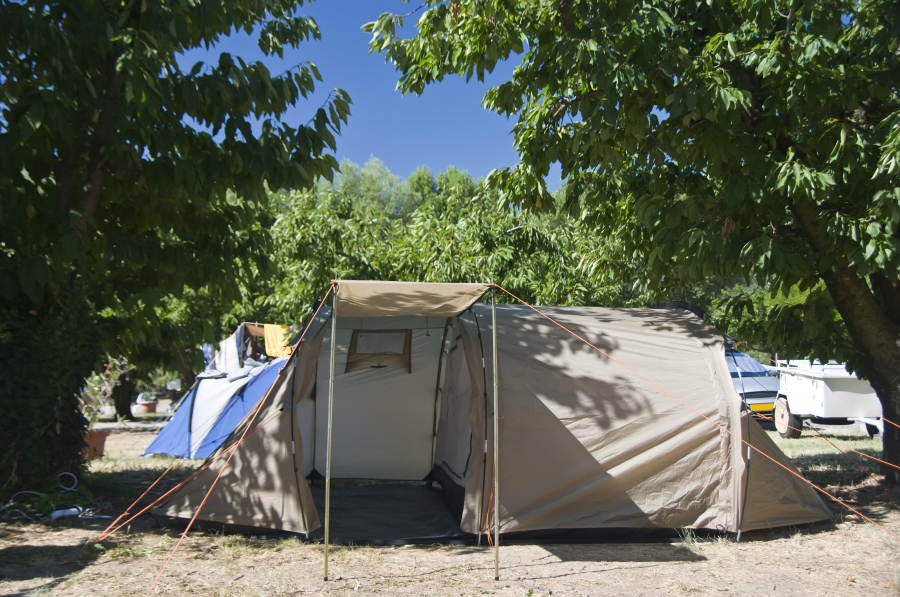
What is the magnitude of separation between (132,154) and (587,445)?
4.57 meters

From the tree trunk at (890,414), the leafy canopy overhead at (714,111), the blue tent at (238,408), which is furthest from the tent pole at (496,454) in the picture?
the blue tent at (238,408)

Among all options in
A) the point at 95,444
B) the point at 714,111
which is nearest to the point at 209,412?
the point at 95,444

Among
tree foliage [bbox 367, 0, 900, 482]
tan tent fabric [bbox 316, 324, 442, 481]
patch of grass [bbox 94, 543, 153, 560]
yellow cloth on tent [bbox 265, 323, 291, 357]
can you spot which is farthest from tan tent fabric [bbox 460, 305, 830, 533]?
yellow cloth on tent [bbox 265, 323, 291, 357]

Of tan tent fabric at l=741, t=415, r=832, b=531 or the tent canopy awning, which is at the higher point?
the tent canopy awning

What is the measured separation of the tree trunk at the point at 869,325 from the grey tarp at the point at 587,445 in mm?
1382

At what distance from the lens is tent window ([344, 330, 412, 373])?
7.48 m

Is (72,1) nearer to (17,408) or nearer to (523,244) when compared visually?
(17,408)

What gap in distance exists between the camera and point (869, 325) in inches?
249

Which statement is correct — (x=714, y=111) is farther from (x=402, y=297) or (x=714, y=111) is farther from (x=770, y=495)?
(x=770, y=495)

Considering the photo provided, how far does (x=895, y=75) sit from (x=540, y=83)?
303 centimetres

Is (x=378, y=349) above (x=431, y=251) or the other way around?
the other way around

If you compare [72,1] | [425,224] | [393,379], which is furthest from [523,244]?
[72,1]

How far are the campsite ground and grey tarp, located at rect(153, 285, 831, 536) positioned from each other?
9.7 inches

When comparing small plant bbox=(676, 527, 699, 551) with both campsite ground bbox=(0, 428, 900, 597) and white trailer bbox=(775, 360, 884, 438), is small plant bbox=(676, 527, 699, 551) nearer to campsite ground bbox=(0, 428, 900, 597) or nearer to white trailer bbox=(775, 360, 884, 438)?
campsite ground bbox=(0, 428, 900, 597)
